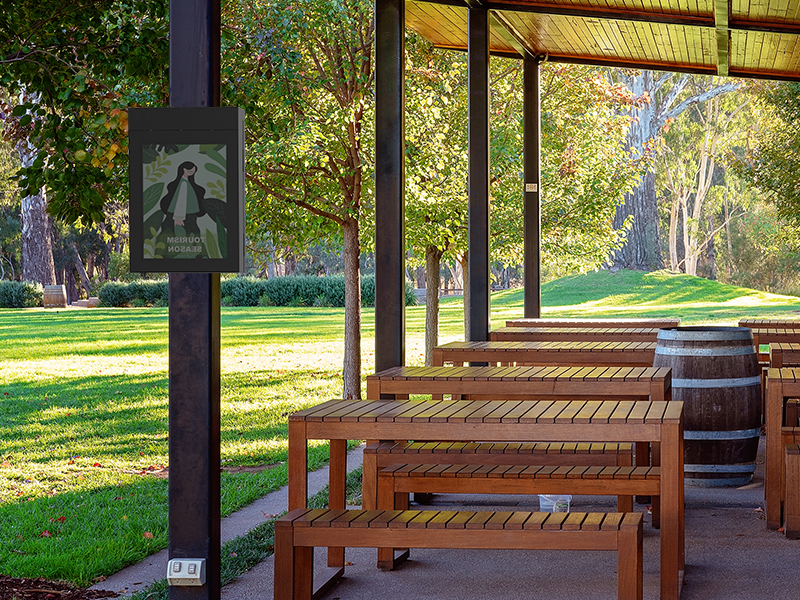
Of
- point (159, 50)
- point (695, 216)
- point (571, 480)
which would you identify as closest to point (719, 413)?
point (571, 480)

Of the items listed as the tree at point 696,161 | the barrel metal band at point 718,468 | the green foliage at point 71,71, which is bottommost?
the barrel metal band at point 718,468

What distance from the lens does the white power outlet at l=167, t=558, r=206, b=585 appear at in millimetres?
3057

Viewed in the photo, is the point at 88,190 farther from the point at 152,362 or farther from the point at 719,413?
the point at 152,362

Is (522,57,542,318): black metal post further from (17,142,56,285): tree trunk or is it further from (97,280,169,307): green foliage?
(17,142,56,285): tree trunk

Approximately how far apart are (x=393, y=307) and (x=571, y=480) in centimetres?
227

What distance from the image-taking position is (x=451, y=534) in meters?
3.18

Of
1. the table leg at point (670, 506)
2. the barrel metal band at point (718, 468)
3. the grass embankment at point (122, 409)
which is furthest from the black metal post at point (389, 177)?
the table leg at point (670, 506)

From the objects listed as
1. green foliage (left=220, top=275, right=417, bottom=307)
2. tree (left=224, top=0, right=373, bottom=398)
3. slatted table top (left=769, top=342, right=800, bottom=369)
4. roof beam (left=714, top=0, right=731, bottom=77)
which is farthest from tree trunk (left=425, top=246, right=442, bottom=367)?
green foliage (left=220, top=275, right=417, bottom=307)

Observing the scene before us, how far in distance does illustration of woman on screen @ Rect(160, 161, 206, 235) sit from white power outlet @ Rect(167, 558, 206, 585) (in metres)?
1.07

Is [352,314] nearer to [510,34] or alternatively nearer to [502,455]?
[510,34]

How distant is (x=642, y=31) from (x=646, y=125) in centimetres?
3170

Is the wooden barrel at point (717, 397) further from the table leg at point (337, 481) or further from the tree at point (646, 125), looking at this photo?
the tree at point (646, 125)

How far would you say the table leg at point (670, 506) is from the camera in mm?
3629

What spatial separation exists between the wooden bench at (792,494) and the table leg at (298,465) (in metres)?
2.35
